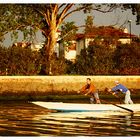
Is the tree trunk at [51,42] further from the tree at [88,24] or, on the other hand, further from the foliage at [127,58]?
the foliage at [127,58]

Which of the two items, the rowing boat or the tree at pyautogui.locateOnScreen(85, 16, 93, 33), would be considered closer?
the rowing boat

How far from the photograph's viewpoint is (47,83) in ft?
55.0

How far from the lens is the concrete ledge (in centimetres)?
1652

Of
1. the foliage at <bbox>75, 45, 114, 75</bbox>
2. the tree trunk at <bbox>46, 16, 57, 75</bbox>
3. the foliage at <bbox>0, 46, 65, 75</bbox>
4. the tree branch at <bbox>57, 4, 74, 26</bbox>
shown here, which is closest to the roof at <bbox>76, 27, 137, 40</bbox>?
the foliage at <bbox>75, 45, 114, 75</bbox>

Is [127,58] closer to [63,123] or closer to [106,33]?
[106,33]

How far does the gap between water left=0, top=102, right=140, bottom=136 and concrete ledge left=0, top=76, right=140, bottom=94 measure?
11.1ft

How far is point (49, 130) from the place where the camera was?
30.5 feet

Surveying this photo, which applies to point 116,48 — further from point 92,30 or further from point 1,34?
point 1,34

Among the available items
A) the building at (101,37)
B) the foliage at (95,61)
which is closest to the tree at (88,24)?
the building at (101,37)

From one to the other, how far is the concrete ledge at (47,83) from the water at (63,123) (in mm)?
3394

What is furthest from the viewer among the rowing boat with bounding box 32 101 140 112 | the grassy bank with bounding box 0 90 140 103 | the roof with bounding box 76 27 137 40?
the roof with bounding box 76 27 137 40

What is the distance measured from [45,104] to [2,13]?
247 inches

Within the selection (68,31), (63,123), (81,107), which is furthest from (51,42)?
(63,123)

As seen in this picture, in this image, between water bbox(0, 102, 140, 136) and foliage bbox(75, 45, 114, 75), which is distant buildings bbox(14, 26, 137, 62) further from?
water bbox(0, 102, 140, 136)
